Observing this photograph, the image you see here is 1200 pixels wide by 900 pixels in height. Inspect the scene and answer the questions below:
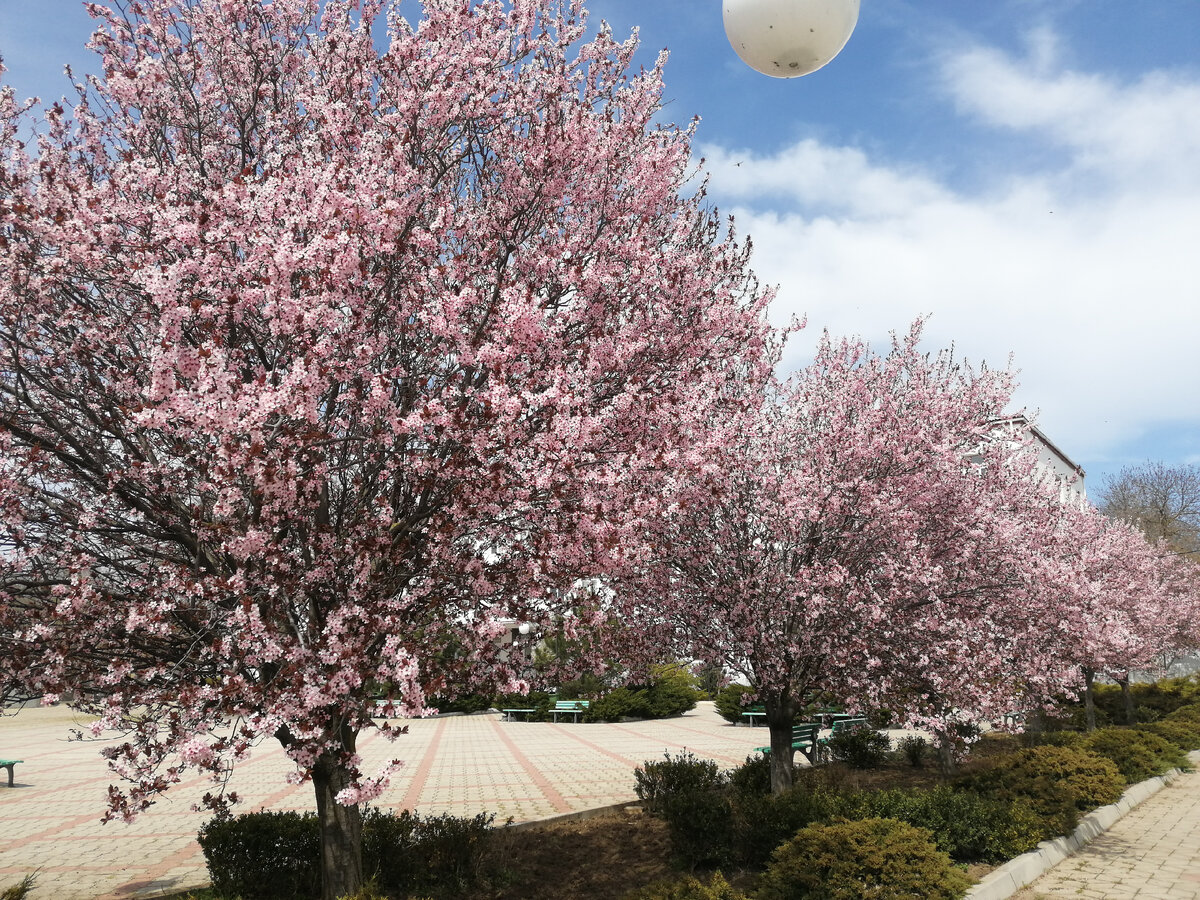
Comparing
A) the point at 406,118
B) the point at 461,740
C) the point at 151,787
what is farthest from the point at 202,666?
the point at 461,740

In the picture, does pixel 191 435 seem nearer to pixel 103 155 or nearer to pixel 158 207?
pixel 158 207

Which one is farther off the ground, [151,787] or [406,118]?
[406,118]

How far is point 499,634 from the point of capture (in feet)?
19.2

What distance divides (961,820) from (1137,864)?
6.75 ft

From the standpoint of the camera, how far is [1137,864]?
866 cm

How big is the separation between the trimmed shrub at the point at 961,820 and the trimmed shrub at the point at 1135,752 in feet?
18.1

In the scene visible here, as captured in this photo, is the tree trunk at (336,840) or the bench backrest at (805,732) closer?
the tree trunk at (336,840)

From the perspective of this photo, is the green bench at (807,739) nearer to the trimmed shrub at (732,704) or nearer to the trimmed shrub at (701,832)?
the trimmed shrub at (701,832)

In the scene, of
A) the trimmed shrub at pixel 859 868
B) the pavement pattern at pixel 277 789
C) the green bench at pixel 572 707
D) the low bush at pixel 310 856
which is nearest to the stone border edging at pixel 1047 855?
the trimmed shrub at pixel 859 868

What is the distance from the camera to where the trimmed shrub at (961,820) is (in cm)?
840

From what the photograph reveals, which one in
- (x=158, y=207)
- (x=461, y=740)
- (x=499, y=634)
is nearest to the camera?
(x=158, y=207)

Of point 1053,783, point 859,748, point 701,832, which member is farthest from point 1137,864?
point 859,748

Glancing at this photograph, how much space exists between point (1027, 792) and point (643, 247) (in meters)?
8.48

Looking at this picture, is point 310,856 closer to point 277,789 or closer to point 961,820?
point 961,820
